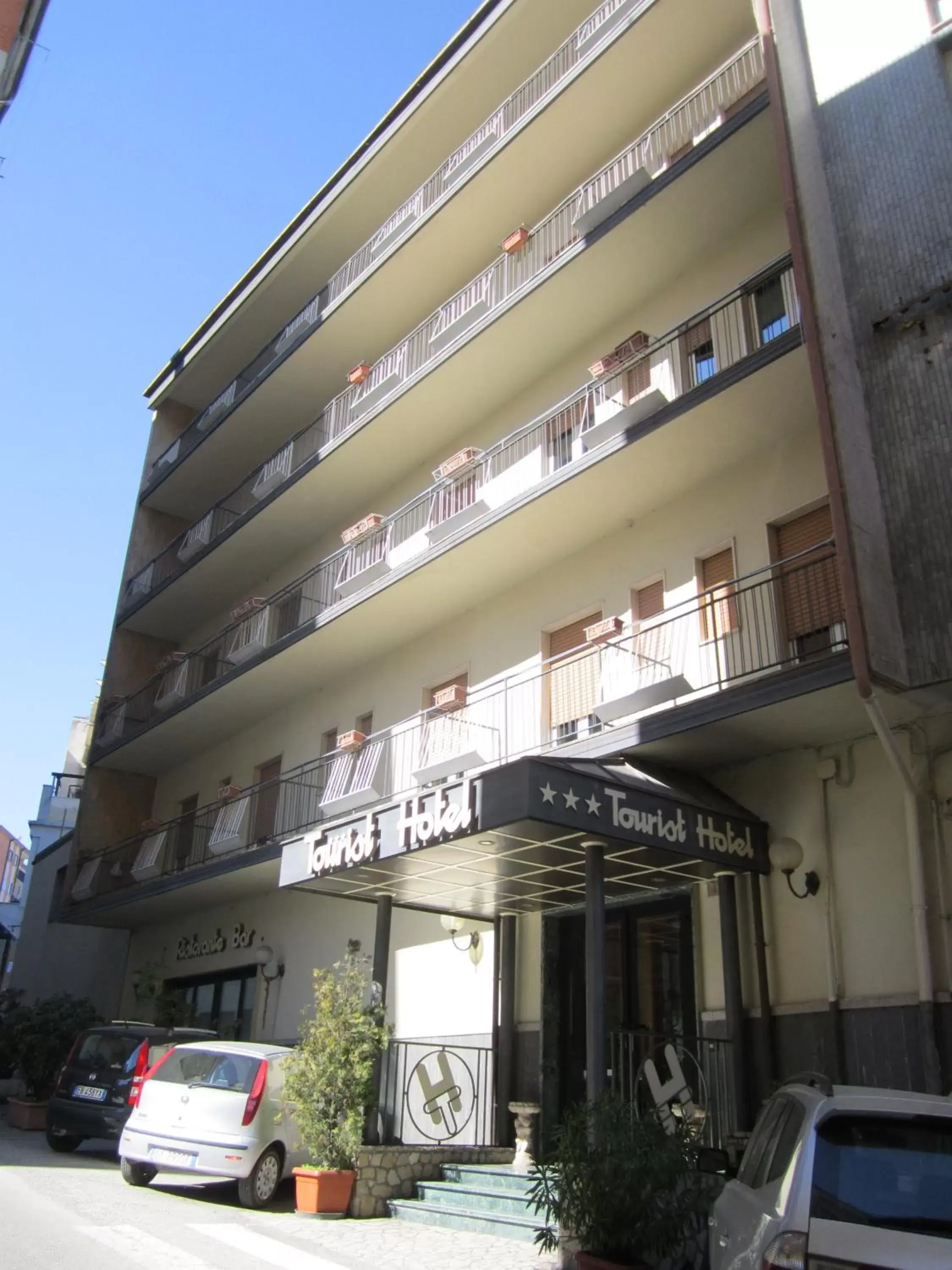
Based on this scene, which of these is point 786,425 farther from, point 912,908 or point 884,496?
point 912,908

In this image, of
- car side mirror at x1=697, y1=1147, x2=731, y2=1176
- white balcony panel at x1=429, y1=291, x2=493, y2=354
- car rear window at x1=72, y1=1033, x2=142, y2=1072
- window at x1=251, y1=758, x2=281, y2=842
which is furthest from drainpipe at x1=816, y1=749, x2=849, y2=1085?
window at x1=251, y1=758, x2=281, y2=842

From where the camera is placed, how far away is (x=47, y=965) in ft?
80.6

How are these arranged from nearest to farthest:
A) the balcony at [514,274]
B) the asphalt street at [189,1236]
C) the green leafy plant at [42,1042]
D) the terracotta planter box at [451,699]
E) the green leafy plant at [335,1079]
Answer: the asphalt street at [189,1236], the green leafy plant at [335,1079], the balcony at [514,274], the terracotta planter box at [451,699], the green leafy plant at [42,1042]

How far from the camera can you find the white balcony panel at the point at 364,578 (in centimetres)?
1616

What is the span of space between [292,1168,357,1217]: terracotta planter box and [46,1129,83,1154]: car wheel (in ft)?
14.2

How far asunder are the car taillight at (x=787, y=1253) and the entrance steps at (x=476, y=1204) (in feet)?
18.9

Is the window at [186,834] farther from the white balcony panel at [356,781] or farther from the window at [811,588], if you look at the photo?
the window at [811,588]

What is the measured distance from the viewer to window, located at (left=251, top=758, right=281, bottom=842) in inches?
741

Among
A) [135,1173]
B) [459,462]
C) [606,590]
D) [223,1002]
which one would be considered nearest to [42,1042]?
[223,1002]

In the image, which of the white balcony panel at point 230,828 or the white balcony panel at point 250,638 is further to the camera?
the white balcony panel at point 250,638

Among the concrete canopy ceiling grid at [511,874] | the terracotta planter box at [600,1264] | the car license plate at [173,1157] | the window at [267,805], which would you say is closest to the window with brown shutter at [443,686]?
the concrete canopy ceiling grid at [511,874]

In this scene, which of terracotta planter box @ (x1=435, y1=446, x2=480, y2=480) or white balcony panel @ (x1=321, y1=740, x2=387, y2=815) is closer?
white balcony panel @ (x1=321, y1=740, x2=387, y2=815)

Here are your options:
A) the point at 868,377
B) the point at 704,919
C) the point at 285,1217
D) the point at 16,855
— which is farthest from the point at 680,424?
the point at 16,855

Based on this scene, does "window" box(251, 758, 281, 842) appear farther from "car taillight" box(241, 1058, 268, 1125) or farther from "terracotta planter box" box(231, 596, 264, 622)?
"car taillight" box(241, 1058, 268, 1125)
